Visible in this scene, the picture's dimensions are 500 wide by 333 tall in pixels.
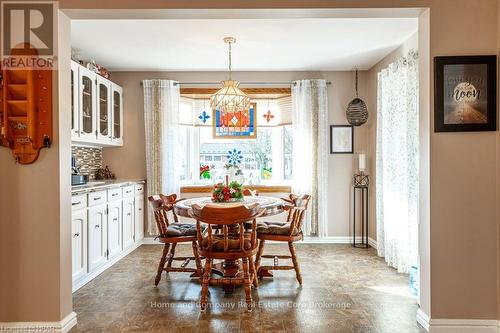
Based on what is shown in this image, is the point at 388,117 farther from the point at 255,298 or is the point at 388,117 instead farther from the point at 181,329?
the point at 181,329

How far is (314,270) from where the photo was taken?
386 centimetres

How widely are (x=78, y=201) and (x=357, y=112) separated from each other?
141 inches

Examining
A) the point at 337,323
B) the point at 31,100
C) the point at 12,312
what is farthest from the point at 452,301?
the point at 31,100

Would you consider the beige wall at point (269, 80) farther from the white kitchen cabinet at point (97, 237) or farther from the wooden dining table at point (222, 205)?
the wooden dining table at point (222, 205)

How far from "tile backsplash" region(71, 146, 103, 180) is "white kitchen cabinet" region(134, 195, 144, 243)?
28.2 inches

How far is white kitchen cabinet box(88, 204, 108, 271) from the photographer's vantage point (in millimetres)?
3498

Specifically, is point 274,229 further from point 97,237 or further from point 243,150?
point 243,150

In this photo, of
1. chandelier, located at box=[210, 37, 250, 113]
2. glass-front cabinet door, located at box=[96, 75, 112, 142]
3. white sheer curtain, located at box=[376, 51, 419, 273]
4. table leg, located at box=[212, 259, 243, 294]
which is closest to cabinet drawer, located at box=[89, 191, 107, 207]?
glass-front cabinet door, located at box=[96, 75, 112, 142]

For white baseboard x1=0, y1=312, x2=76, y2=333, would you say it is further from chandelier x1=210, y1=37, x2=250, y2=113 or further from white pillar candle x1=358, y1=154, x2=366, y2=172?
white pillar candle x1=358, y1=154, x2=366, y2=172

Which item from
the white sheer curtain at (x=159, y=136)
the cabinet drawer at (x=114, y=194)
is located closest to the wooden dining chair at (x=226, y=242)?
the cabinet drawer at (x=114, y=194)

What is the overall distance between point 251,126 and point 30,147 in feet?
11.4

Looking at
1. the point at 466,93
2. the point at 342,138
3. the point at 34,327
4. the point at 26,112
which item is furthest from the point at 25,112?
the point at 342,138

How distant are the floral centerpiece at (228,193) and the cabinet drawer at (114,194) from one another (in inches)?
50.7

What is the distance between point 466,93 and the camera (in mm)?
2447
